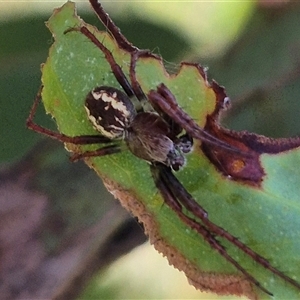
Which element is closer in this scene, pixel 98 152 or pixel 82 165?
pixel 98 152

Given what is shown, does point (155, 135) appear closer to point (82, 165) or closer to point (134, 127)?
point (134, 127)

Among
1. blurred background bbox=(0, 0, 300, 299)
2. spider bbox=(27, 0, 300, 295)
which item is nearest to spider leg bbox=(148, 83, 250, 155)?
spider bbox=(27, 0, 300, 295)

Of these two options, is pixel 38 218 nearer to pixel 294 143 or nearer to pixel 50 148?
pixel 50 148

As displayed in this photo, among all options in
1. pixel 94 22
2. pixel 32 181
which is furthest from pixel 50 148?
pixel 94 22

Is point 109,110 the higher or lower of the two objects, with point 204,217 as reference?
higher

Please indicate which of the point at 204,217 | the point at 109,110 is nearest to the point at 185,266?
the point at 204,217

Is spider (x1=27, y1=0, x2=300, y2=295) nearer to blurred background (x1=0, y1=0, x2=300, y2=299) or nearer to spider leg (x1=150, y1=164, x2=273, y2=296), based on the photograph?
spider leg (x1=150, y1=164, x2=273, y2=296)
